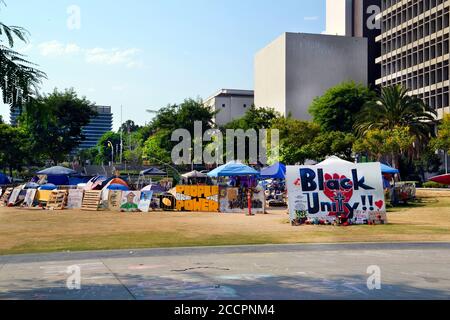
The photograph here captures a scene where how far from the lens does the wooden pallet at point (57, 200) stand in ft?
116

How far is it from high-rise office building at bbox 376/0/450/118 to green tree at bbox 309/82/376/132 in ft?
27.4

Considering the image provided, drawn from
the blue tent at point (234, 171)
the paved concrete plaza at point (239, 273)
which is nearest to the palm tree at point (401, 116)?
the blue tent at point (234, 171)

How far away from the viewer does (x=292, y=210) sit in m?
24.3

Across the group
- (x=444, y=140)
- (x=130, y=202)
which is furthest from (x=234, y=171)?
(x=444, y=140)

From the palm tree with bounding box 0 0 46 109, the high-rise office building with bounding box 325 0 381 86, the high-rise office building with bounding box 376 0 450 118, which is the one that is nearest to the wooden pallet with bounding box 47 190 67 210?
the palm tree with bounding box 0 0 46 109

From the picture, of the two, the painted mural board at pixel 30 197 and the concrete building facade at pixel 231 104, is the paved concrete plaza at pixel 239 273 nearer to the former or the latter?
the painted mural board at pixel 30 197

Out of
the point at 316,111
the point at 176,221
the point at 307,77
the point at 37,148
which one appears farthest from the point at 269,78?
the point at 176,221

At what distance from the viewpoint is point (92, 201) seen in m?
35.0

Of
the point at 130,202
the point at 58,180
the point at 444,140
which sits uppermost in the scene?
the point at 444,140

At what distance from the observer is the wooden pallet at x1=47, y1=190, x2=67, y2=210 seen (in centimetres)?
3546

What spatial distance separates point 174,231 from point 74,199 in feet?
54.2

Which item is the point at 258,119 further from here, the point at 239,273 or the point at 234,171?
the point at 239,273

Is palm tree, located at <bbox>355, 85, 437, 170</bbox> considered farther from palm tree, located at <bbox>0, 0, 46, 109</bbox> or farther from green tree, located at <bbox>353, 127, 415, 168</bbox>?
palm tree, located at <bbox>0, 0, 46, 109</bbox>

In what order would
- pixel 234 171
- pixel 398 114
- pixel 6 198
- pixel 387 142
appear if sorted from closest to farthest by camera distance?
pixel 234 171 < pixel 6 198 < pixel 387 142 < pixel 398 114
